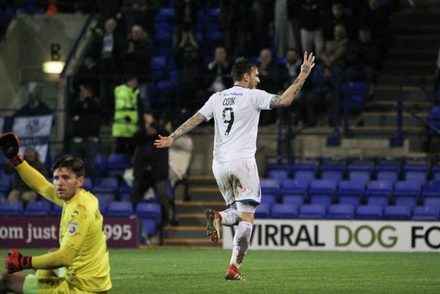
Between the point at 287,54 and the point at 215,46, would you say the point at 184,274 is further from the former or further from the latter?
the point at 215,46

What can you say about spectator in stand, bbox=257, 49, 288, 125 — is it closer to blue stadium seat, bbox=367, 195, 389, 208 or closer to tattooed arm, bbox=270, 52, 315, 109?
blue stadium seat, bbox=367, 195, 389, 208

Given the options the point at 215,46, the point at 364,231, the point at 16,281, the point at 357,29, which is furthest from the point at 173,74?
the point at 16,281

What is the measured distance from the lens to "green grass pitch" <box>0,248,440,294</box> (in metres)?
11.9

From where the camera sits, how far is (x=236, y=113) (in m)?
13.0

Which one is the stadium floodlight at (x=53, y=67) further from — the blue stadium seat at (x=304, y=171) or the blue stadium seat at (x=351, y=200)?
the blue stadium seat at (x=351, y=200)

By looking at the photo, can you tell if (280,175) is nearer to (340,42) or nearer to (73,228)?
(340,42)

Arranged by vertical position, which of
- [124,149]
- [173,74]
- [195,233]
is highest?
[173,74]

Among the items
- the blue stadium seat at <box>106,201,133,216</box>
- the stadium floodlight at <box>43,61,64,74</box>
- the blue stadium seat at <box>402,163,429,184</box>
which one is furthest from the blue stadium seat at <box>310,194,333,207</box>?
the stadium floodlight at <box>43,61,64,74</box>

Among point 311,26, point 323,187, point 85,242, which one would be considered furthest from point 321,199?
point 85,242

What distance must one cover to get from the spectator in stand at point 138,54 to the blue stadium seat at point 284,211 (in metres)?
4.50

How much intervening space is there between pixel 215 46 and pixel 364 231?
7.44m

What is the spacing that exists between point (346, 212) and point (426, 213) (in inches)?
54.3

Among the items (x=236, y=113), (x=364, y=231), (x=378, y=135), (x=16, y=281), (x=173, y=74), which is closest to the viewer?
(x=16, y=281)

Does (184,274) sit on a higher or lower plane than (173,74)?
lower
